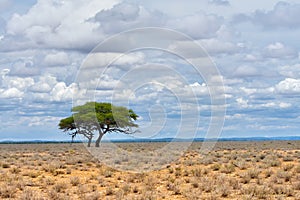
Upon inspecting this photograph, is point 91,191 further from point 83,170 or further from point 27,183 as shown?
point 83,170

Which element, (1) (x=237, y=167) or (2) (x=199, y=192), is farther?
(1) (x=237, y=167)

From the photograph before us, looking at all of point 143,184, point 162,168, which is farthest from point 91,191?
point 162,168

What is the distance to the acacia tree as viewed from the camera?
197 ft

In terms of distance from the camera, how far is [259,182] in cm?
2141

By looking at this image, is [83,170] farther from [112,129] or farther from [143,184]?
[112,129]

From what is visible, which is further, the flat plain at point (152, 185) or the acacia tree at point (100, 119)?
the acacia tree at point (100, 119)

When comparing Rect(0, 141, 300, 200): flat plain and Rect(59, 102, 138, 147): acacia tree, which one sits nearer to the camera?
Rect(0, 141, 300, 200): flat plain

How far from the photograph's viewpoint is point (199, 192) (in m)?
18.8

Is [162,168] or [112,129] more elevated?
[112,129]

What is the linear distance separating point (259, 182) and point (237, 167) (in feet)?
24.7

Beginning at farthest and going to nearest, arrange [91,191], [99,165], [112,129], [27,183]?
[112,129]
[99,165]
[27,183]
[91,191]

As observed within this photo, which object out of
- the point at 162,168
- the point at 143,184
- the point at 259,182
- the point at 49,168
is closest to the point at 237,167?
the point at 162,168

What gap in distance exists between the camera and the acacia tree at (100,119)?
60.0 m

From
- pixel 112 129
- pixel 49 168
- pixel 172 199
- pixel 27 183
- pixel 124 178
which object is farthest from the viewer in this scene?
pixel 112 129
